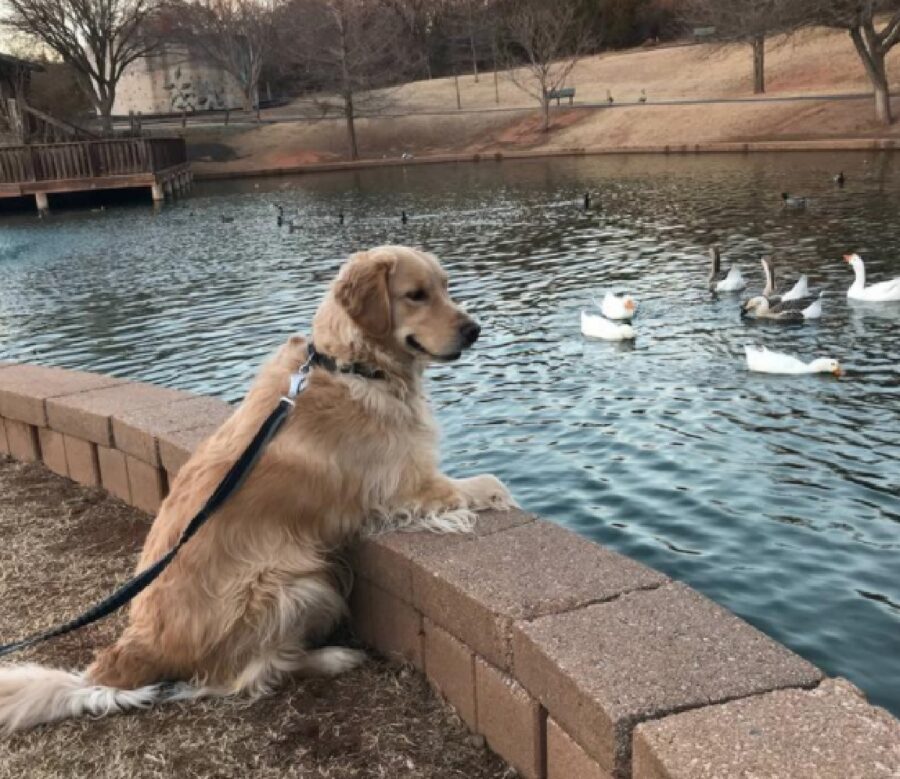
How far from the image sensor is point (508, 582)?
364 centimetres

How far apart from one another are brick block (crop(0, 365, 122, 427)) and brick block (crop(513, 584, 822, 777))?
196 inches

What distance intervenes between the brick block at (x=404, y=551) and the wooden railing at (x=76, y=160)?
4148 cm

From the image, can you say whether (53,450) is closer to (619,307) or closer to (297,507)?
(297,507)

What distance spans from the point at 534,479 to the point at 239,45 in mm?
76486

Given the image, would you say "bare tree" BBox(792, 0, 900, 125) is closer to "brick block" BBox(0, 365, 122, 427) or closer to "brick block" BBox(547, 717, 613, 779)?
"brick block" BBox(0, 365, 122, 427)

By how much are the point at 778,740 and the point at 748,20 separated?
4939 centimetres

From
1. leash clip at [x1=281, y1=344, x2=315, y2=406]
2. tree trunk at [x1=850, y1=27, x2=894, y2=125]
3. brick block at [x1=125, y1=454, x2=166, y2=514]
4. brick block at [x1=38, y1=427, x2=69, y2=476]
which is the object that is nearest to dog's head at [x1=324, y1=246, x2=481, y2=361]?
leash clip at [x1=281, y1=344, x2=315, y2=406]

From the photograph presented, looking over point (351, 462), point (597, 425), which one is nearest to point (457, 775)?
point (351, 462)

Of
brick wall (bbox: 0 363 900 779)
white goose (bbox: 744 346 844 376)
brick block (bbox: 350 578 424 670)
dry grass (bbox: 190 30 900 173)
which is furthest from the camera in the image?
dry grass (bbox: 190 30 900 173)

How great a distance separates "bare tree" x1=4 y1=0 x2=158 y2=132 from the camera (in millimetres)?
62625

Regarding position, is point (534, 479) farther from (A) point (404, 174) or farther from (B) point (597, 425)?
(A) point (404, 174)

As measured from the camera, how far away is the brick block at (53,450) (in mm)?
6972

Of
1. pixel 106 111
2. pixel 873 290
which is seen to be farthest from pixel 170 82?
pixel 873 290

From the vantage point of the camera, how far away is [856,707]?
2.73 meters
